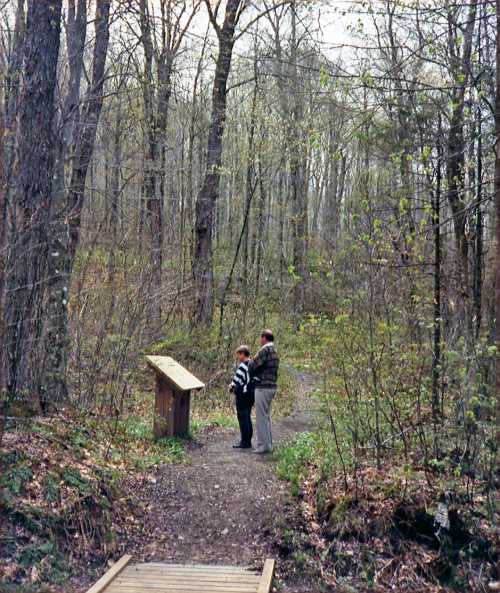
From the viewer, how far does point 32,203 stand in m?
8.38

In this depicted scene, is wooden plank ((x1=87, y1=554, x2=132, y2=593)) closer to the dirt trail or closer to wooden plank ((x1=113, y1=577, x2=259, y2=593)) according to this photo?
wooden plank ((x1=113, y1=577, x2=259, y2=593))

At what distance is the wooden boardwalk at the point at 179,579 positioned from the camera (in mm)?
5453

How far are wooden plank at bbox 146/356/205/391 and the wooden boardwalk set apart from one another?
412 cm

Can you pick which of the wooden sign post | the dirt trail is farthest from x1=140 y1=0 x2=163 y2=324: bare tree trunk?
the dirt trail

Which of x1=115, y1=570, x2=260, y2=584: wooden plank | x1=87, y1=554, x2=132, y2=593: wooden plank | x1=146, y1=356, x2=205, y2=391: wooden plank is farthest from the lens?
x1=146, y1=356, x2=205, y2=391: wooden plank

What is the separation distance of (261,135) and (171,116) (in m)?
7.63

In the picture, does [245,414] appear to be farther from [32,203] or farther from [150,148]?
[150,148]

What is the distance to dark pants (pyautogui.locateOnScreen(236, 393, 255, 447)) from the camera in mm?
10328

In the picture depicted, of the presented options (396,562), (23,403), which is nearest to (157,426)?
(23,403)

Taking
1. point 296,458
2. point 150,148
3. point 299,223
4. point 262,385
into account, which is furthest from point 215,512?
point 299,223

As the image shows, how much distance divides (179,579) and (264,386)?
4.52 meters

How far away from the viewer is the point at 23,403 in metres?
7.89

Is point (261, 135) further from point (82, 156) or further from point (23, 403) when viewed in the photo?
point (23, 403)

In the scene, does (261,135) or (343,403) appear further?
(261,135)
